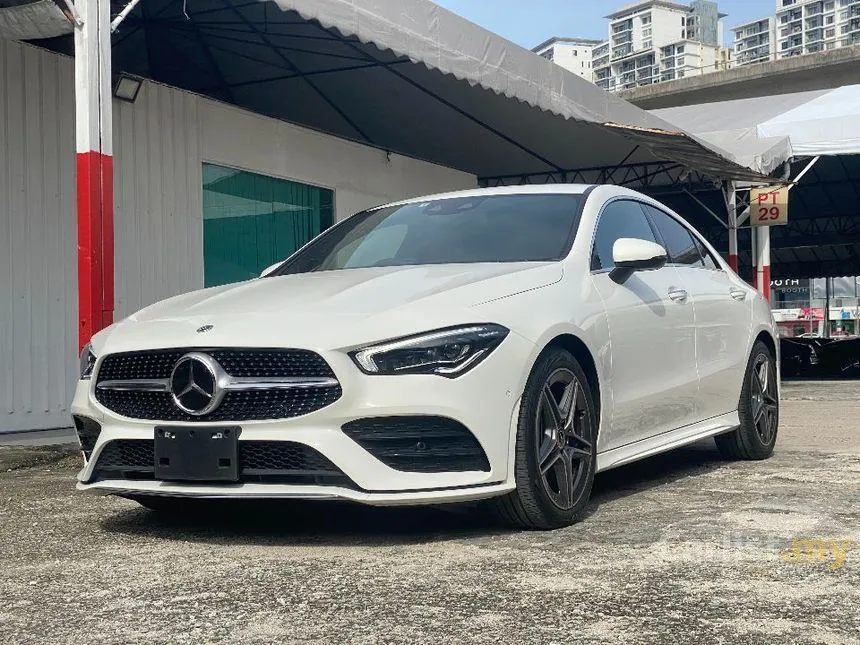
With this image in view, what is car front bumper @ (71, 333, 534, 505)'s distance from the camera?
3.56 m

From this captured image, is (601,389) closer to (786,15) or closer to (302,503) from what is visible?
(302,503)

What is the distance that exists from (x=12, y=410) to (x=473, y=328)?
6022 mm

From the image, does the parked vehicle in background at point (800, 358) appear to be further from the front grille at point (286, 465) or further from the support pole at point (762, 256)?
the front grille at point (286, 465)

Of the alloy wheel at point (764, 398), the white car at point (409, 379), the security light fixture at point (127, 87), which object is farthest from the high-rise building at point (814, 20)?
the white car at point (409, 379)

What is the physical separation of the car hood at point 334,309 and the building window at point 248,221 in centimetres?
653

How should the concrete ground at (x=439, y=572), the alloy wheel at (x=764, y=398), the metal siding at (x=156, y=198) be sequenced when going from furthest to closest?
the metal siding at (x=156, y=198)
the alloy wheel at (x=764, y=398)
the concrete ground at (x=439, y=572)

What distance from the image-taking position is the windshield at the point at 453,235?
4617 millimetres

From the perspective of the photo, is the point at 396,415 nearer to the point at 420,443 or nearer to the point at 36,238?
the point at 420,443

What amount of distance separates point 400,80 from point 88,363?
28.0ft

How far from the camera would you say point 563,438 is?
13.3ft

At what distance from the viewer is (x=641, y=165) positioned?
1750 centimetres

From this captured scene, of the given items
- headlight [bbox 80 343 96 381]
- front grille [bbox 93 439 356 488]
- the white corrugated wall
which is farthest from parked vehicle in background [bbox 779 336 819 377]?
front grille [bbox 93 439 356 488]

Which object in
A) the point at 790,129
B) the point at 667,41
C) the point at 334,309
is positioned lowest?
the point at 334,309

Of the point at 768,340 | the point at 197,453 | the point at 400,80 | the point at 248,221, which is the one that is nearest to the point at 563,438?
the point at 197,453
